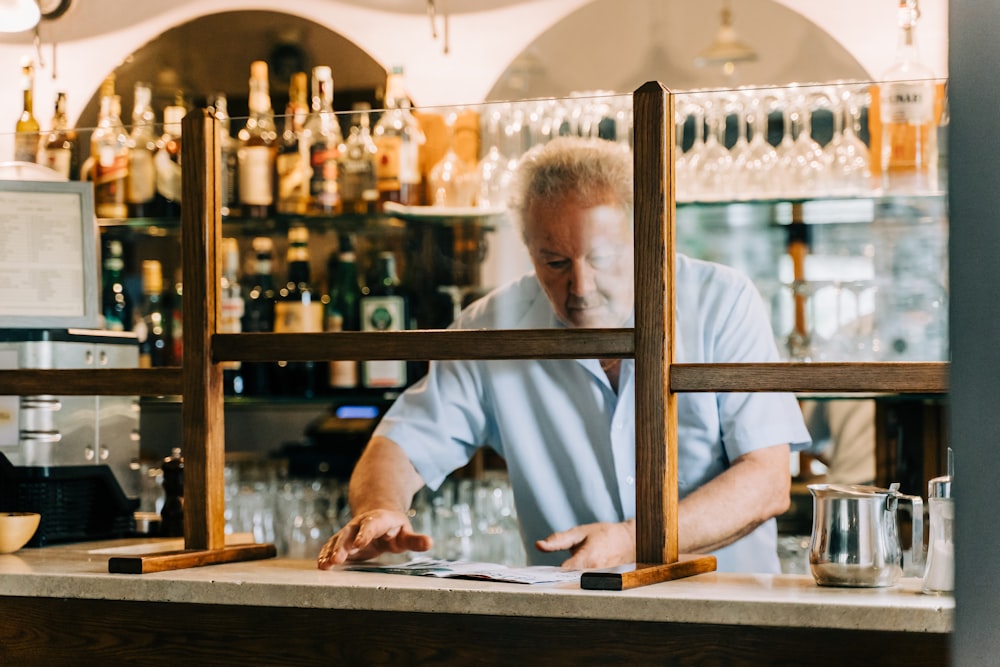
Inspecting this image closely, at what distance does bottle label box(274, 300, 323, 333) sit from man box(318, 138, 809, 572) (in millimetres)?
837

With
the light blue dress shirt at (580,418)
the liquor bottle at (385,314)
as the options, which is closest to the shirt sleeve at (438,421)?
the light blue dress shirt at (580,418)

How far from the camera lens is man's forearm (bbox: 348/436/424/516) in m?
1.96

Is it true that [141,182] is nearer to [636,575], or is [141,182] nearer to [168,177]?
[168,177]

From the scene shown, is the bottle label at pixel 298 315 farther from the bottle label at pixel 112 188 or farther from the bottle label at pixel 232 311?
the bottle label at pixel 112 188

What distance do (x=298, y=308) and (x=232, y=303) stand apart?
0.22m

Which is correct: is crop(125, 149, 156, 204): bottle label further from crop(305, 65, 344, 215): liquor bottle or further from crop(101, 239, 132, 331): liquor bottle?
crop(305, 65, 344, 215): liquor bottle

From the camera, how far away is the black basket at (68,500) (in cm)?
187

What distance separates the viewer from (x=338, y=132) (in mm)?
1709

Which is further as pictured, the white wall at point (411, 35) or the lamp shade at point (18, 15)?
the lamp shade at point (18, 15)

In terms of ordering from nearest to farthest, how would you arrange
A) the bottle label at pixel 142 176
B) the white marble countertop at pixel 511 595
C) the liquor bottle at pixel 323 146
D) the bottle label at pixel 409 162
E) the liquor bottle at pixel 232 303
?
the white marble countertop at pixel 511 595 < the liquor bottle at pixel 323 146 < the bottle label at pixel 409 162 < the liquor bottle at pixel 232 303 < the bottle label at pixel 142 176

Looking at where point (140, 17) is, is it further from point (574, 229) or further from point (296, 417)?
point (574, 229)

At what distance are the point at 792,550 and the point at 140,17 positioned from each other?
8.35 ft

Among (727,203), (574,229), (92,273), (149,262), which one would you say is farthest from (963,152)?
(149,262)

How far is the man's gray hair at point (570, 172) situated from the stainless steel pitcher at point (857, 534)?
52 cm
